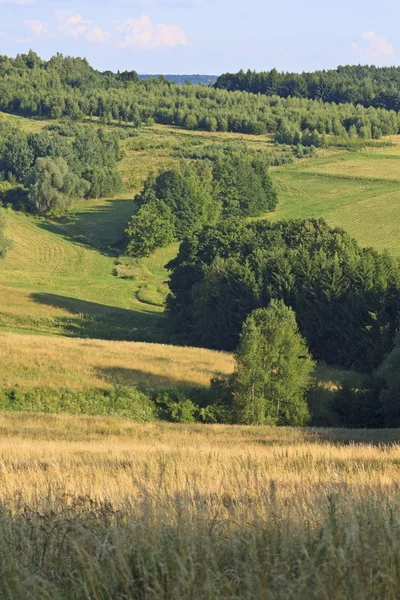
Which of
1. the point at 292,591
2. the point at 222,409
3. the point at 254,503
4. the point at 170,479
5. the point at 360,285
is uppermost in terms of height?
the point at 292,591

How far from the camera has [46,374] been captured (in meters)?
38.7

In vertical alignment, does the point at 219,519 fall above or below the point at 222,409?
above

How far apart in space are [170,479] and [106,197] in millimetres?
130571

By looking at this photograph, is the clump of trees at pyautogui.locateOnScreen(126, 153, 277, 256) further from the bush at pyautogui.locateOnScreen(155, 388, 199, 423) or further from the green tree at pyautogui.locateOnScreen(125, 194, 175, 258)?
the bush at pyautogui.locateOnScreen(155, 388, 199, 423)

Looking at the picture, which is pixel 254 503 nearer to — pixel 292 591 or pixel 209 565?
pixel 209 565

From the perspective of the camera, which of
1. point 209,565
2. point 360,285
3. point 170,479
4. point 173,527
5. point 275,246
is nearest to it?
point 209,565

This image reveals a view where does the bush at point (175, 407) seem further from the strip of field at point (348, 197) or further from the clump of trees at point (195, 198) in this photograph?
the clump of trees at point (195, 198)

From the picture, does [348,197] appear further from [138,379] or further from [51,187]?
[138,379]

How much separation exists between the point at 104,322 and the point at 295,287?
64.1ft

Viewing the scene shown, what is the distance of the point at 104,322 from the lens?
72562 millimetres

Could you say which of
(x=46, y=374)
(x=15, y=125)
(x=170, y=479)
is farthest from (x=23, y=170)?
(x=170, y=479)

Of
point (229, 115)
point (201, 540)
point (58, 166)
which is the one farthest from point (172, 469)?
point (229, 115)

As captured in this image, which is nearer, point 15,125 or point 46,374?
point 46,374

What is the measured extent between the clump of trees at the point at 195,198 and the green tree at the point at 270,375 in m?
70.9
